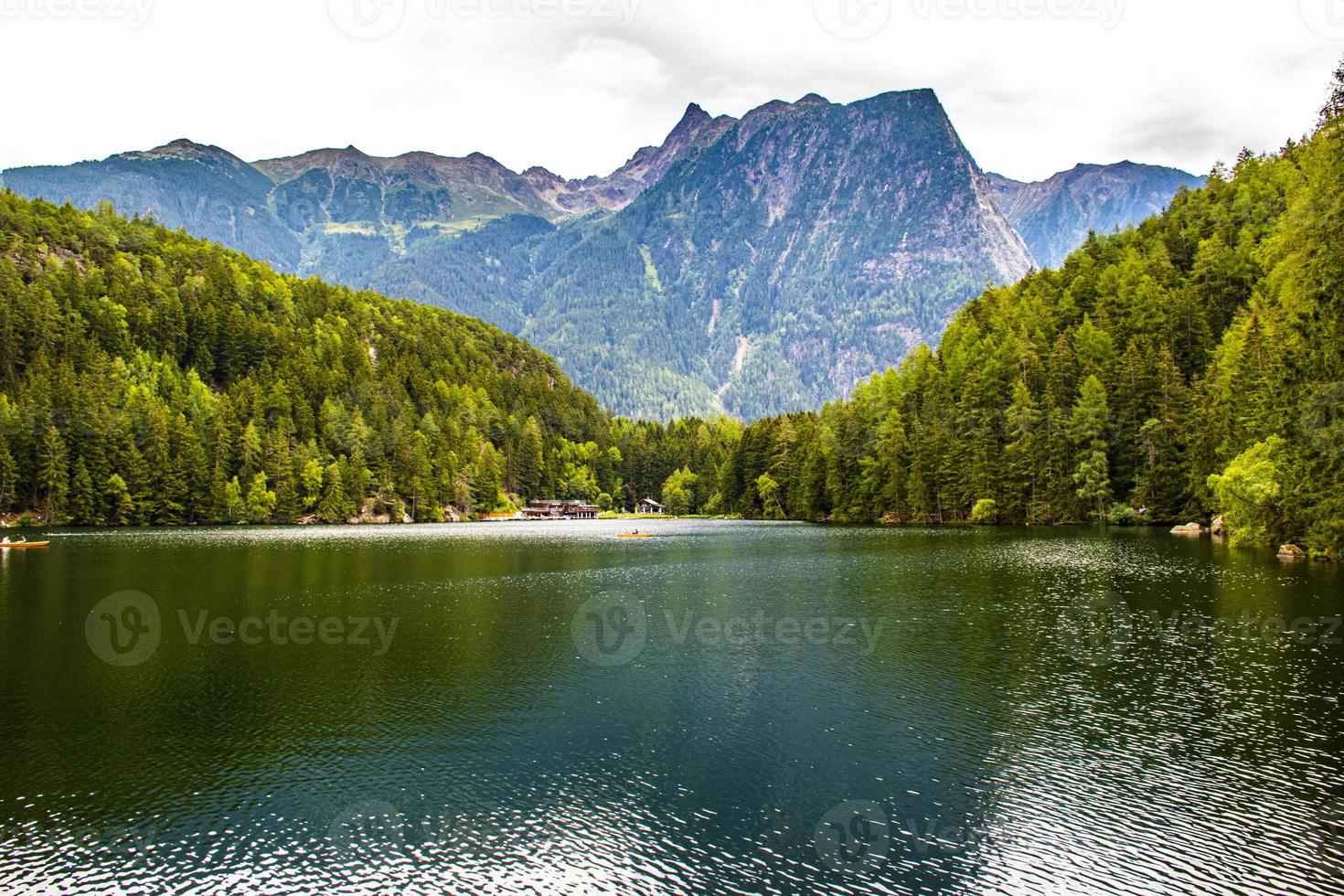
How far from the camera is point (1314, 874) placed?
15.8m

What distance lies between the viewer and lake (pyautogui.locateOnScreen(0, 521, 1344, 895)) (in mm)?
16828

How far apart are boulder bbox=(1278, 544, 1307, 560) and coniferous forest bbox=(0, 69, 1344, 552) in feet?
8.18

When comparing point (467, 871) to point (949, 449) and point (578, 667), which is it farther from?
point (949, 449)

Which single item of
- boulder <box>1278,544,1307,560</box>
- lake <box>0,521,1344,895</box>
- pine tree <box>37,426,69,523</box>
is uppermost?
pine tree <box>37,426,69,523</box>

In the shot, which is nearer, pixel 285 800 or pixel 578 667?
pixel 285 800


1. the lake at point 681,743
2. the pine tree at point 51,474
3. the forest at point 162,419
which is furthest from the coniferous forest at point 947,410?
the lake at point 681,743

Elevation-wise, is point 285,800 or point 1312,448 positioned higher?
point 1312,448

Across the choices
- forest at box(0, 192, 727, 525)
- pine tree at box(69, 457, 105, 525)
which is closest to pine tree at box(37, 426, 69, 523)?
forest at box(0, 192, 727, 525)

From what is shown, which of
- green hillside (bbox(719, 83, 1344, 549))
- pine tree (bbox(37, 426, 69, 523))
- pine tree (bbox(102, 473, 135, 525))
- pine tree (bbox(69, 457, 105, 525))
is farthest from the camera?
pine tree (bbox(102, 473, 135, 525))

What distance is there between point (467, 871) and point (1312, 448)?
61238 millimetres

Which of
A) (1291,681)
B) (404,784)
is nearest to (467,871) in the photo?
(404,784)

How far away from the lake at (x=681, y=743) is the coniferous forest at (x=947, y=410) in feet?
95.2

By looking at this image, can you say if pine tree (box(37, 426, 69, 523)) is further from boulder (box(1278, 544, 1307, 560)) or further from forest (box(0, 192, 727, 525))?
boulder (box(1278, 544, 1307, 560))

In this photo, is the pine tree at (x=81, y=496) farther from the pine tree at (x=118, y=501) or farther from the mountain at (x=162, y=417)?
the pine tree at (x=118, y=501)
